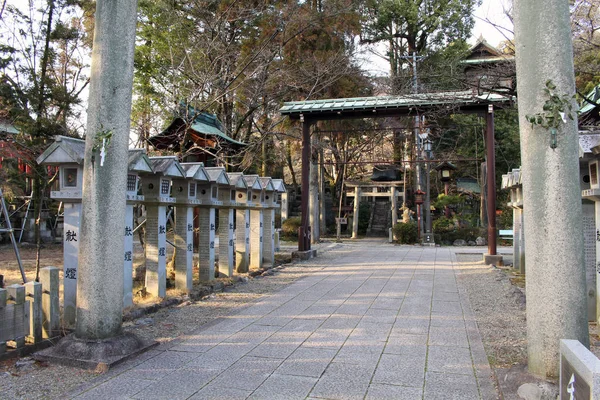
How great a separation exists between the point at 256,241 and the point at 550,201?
322 inches

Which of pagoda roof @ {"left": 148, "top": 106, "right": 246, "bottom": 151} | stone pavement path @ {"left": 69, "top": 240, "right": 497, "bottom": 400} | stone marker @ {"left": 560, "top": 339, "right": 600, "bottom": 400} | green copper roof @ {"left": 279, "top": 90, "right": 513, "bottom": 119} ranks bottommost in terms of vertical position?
stone pavement path @ {"left": 69, "top": 240, "right": 497, "bottom": 400}

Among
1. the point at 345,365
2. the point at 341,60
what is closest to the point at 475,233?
the point at 341,60

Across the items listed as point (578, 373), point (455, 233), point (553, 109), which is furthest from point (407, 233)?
point (578, 373)

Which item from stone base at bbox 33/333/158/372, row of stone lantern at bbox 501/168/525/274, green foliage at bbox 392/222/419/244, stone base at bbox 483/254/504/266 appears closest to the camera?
stone base at bbox 33/333/158/372

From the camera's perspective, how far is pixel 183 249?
7.83 m

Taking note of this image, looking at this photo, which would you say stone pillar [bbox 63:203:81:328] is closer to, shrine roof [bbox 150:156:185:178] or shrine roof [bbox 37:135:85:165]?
shrine roof [bbox 37:135:85:165]

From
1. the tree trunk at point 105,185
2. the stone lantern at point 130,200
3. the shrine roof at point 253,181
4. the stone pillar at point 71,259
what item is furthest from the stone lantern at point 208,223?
the tree trunk at point 105,185

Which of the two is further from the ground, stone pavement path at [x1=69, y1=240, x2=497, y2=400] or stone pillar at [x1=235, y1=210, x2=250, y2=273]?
stone pillar at [x1=235, y1=210, x2=250, y2=273]

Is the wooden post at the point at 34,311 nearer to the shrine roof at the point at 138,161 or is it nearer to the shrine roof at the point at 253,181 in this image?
the shrine roof at the point at 138,161

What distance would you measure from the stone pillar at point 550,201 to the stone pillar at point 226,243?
6640mm

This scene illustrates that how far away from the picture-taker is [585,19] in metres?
7.62

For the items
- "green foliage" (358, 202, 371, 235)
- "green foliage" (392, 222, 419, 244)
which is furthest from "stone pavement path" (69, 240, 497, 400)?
"green foliage" (358, 202, 371, 235)

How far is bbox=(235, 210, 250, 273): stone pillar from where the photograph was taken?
34.2 feet

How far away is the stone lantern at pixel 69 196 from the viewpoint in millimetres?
5594
